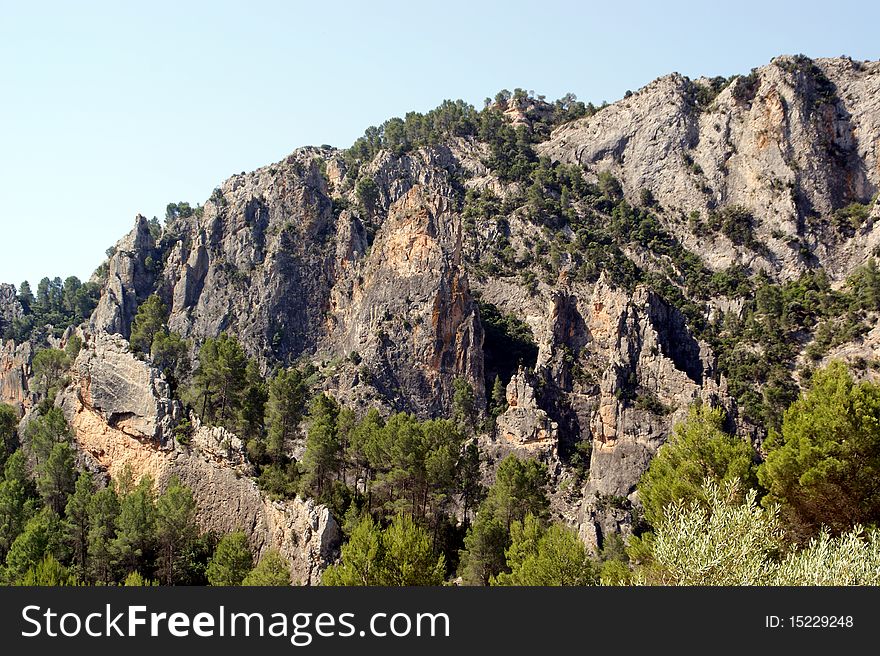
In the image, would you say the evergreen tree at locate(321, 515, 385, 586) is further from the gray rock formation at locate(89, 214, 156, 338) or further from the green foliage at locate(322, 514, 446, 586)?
the gray rock formation at locate(89, 214, 156, 338)

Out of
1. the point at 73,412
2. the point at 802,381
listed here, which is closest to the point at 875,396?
the point at 73,412

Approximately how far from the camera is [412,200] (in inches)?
4857

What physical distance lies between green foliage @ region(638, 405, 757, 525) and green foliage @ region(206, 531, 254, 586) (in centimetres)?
2500

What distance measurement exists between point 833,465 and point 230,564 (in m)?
34.5

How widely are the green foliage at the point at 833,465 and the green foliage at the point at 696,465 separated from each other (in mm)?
2418

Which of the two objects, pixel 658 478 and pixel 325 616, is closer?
pixel 325 616

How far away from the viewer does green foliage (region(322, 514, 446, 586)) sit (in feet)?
116

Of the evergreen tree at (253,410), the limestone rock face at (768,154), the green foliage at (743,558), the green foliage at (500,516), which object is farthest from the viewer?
the limestone rock face at (768,154)

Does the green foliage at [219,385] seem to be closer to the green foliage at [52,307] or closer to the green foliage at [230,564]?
the green foliage at [230,564]

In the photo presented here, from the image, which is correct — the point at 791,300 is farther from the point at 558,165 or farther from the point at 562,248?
the point at 558,165

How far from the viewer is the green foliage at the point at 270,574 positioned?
1642 inches

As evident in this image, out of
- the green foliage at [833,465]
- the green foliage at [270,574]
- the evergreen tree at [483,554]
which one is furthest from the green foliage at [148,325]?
the green foliage at [833,465]

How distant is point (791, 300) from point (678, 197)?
3336 centimetres

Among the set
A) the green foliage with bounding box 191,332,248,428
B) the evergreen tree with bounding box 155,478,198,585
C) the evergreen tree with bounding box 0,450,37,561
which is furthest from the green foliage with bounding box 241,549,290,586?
the green foliage with bounding box 191,332,248,428
